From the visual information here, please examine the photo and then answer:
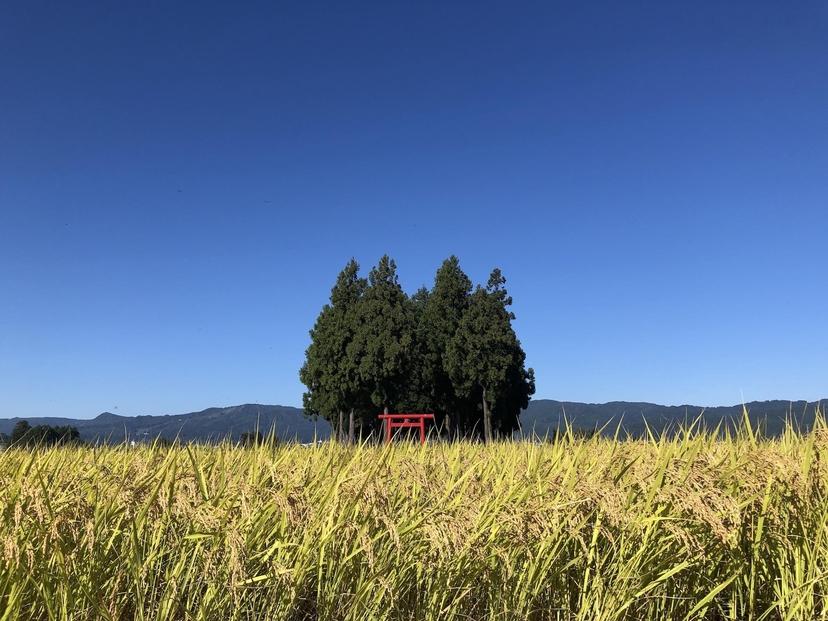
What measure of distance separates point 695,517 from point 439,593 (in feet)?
4.87

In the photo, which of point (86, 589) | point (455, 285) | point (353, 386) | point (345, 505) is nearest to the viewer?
point (86, 589)

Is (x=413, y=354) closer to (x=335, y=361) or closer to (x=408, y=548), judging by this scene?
(x=335, y=361)

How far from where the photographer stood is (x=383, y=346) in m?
29.2

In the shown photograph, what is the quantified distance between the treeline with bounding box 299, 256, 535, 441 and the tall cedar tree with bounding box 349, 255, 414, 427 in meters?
0.05

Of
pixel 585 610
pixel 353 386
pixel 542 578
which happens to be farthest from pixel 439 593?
pixel 353 386

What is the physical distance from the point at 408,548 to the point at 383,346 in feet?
86.0

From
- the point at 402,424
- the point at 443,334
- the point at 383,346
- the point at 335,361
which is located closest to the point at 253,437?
the point at 402,424

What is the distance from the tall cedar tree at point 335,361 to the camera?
2986 cm

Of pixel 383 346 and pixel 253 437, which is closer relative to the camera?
pixel 253 437

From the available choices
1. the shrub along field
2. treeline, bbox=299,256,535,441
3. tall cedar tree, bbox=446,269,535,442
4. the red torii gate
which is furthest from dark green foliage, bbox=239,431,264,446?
tall cedar tree, bbox=446,269,535,442

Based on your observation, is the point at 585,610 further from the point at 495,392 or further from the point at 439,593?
the point at 495,392

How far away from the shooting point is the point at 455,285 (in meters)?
34.8

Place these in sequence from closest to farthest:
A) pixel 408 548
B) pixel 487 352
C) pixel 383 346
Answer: pixel 408 548, pixel 383 346, pixel 487 352

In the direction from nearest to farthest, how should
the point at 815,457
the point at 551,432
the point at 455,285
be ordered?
the point at 815,457
the point at 551,432
the point at 455,285
